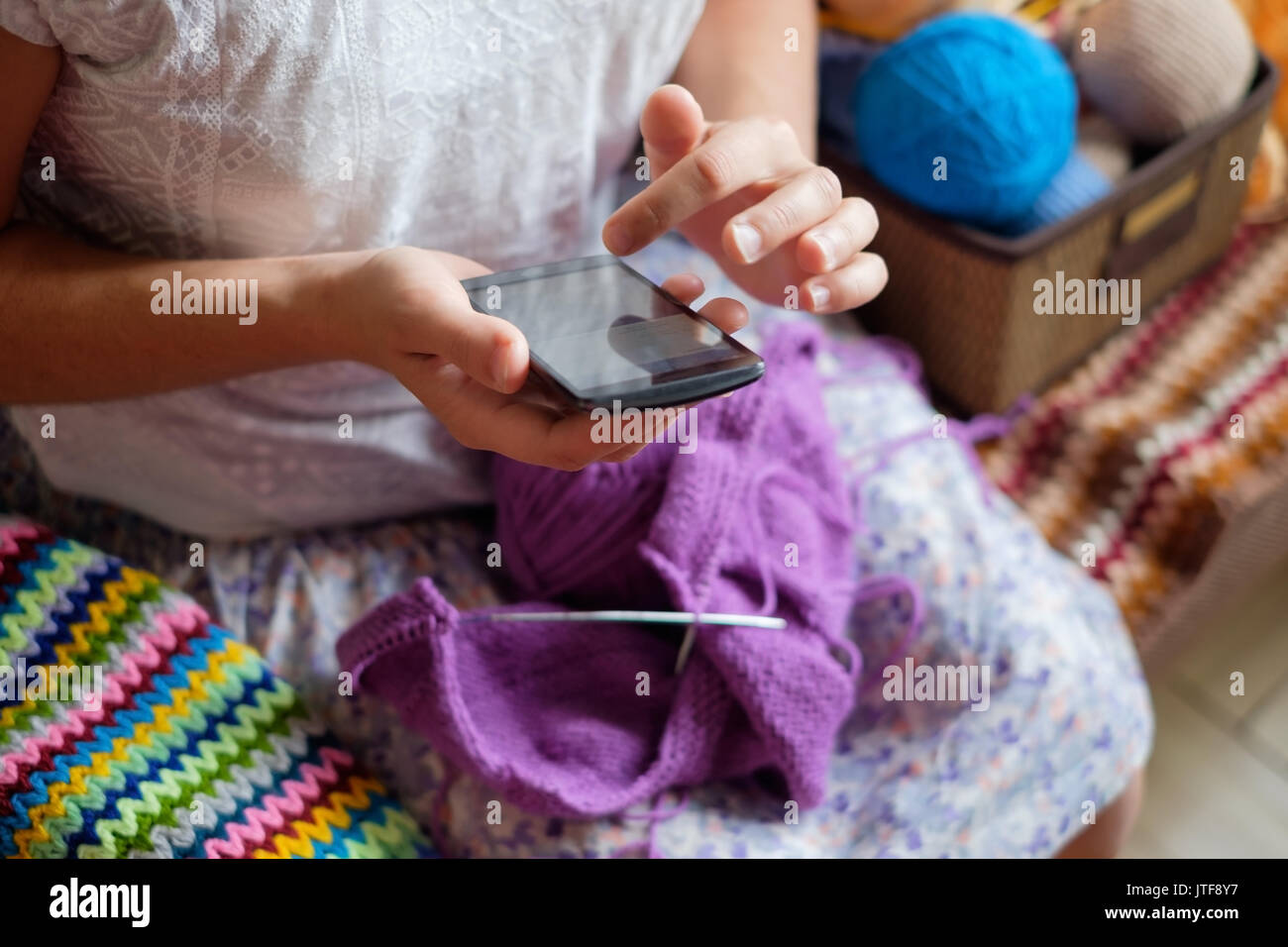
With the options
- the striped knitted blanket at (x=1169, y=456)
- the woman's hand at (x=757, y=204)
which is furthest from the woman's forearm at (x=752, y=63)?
the striped knitted blanket at (x=1169, y=456)

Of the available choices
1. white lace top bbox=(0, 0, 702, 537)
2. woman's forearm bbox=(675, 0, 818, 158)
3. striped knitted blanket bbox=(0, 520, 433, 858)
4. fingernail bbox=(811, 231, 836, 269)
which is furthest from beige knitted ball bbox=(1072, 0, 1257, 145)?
striped knitted blanket bbox=(0, 520, 433, 858)

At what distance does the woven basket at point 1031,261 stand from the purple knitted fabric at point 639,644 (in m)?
0.28

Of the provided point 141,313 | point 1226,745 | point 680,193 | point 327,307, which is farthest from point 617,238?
point 1226,745

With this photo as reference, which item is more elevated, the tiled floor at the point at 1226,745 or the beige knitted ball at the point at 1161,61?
the beige knitted ball at the point at 1161,61

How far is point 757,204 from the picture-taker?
57 centimetres

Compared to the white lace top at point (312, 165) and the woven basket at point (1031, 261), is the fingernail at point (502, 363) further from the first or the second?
the woven basket at point (1031, 261)

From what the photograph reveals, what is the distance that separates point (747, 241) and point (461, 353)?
0.15 m

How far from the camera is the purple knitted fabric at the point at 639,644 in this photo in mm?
637

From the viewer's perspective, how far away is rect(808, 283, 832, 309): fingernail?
1.83 feet

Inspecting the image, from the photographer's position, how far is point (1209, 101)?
0.96 meters

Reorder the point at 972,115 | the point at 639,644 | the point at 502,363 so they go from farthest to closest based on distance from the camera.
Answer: the point at 972,115, the point at 639,644, the point at 502,363

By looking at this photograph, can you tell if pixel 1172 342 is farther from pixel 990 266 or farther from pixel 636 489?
pixel 636 489

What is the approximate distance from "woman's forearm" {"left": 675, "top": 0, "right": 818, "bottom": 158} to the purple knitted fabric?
20 centimetres

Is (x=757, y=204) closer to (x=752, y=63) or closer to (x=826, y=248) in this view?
(x=826, y=248)
